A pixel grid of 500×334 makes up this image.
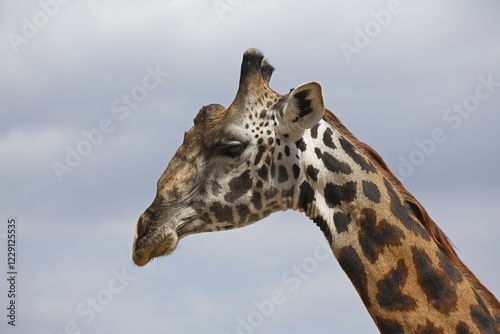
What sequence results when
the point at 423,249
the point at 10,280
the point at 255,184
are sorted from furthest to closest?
the point at 10,280 → the point at 255,184 → the point at 423,249

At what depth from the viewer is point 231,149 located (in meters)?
9.77

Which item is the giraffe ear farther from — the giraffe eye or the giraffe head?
the giraffe eye

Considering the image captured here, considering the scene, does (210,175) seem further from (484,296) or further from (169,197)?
(484,296)

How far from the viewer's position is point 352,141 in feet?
32.8

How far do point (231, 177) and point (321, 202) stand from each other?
1045mm

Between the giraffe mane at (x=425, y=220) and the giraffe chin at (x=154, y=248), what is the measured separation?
227cm

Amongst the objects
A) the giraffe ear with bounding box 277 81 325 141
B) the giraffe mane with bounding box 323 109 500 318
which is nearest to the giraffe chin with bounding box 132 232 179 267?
the giraffe ear with bounding box 277 81 325 141

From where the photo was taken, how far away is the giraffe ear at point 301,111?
940 cm

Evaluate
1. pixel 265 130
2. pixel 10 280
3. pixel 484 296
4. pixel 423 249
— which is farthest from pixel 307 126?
pixel 10 280

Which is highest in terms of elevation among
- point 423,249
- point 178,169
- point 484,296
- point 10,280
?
point 10,280

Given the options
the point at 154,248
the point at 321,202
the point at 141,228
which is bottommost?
the point at 321,202

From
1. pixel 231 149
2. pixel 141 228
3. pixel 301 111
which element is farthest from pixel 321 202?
pixel 141 228

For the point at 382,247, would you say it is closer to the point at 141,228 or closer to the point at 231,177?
the point at 231,177

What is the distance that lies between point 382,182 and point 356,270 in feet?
3.50
